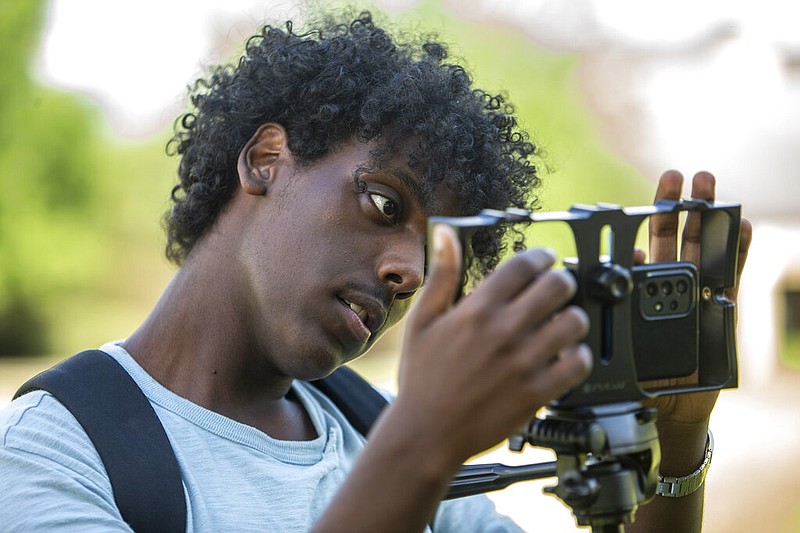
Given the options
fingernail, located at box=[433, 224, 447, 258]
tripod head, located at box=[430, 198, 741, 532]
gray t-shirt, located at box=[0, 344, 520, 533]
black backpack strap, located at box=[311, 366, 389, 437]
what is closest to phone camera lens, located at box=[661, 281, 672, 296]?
tripod head, located at box=[430, 198, 741, 532]

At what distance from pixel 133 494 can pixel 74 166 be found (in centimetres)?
593

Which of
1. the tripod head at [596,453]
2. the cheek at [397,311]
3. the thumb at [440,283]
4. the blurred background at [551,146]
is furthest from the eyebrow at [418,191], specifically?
the blurred background at [551,146]

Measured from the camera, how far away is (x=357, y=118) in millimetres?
1939

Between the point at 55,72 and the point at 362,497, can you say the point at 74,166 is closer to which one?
the point at 55,72

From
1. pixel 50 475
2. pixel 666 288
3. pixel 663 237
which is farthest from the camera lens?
pixel 663 237

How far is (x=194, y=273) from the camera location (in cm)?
197

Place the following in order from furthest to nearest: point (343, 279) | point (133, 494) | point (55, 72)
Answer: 1. point (55, 72)
2. point (343, 279)
3. point (133, 494)

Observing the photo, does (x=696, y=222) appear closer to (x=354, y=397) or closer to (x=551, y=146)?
(x=354, y=397)

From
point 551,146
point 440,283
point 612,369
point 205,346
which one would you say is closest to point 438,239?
point 440,283

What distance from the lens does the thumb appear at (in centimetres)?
113

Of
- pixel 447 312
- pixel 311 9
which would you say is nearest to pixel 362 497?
pixel 447 312

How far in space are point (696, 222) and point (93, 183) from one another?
602 centimetres

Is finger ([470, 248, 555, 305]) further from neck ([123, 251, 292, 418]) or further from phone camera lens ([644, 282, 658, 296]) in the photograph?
neck ([123, 251, 292, 418])

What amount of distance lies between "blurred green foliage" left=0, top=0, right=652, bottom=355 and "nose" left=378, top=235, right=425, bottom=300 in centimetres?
523
